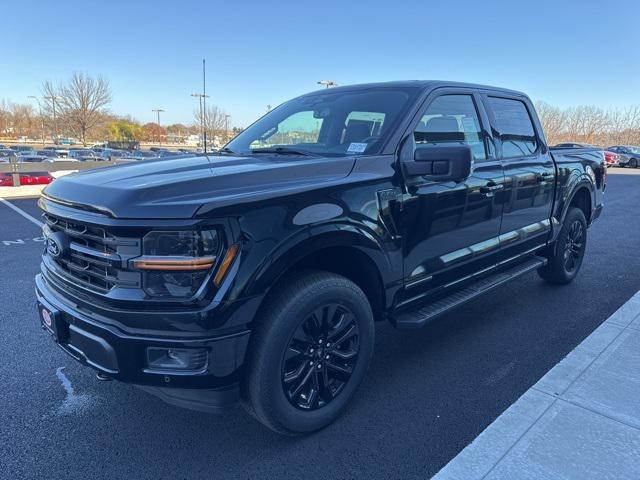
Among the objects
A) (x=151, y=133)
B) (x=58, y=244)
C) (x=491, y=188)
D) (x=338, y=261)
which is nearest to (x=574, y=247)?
(x=491, y=188)

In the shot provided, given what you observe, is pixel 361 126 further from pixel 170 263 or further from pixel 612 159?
pixel 612 159

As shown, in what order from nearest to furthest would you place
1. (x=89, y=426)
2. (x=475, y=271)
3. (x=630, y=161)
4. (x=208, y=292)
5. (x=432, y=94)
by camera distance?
(x=208, y=292) → (x=89, y=426) → (x=432, y=94) → (x=475, y=271) → (x=630, y=161)

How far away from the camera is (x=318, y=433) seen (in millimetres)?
2600

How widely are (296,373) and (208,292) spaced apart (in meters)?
0.72

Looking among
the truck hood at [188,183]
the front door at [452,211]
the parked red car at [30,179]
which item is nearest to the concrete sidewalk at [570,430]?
the front door at [452,211]

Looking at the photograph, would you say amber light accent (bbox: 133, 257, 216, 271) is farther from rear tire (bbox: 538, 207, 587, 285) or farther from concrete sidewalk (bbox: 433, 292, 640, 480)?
rear tire (bbox: 538, 207, 587, 285)

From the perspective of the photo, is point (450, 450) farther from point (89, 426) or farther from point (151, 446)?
point (89, 426)

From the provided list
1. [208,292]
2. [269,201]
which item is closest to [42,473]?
[208,292]

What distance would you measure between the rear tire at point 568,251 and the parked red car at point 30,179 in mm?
12858

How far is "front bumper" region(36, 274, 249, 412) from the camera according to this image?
205 cm

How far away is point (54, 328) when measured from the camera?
238cm

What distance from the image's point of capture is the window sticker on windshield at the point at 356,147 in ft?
9.45

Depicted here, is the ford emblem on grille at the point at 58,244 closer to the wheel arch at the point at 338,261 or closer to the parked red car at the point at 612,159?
the wheel arch at the point at 338,261

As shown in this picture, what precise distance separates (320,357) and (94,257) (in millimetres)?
1233
